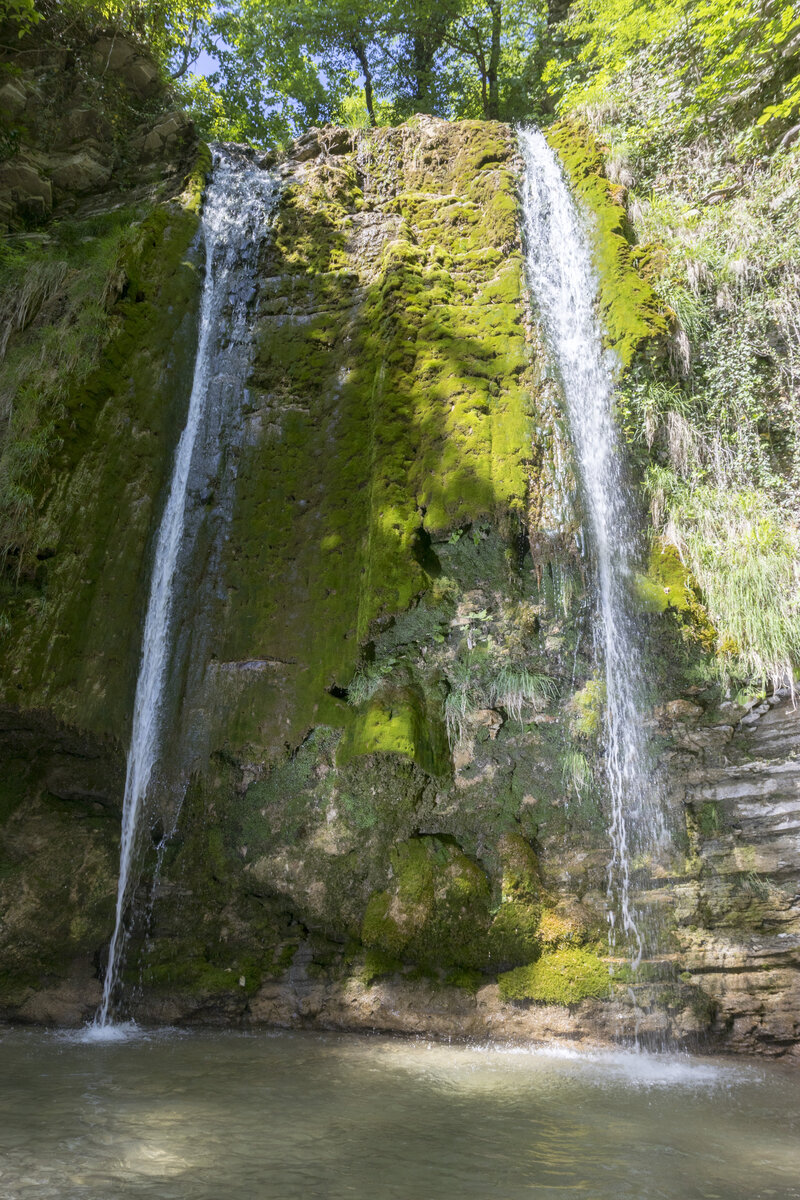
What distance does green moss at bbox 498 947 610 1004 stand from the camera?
16.3ft

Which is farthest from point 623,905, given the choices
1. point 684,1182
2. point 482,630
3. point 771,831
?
point 684,1182

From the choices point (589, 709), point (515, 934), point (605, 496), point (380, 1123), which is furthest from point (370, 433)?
point (380, 1123)

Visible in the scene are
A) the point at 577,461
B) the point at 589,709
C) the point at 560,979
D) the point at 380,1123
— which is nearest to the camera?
the point at 380,1123

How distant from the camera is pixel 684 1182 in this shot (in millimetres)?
2580

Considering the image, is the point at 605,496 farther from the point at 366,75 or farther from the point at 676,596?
the point at 366,75

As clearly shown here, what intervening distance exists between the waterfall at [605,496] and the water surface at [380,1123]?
1386 mm

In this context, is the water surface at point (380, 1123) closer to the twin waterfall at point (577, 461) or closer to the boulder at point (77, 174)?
the twin waterfall at point (577, 461)

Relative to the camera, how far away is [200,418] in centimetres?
676

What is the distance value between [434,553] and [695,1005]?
364 centimetres

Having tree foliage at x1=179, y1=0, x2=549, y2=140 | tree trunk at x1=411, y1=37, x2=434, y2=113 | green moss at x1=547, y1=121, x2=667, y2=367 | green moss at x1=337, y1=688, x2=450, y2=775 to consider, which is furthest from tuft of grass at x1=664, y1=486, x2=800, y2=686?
tree trunk at x1=411, y1=37, x2=434, y2=113

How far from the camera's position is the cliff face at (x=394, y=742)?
5094 mm

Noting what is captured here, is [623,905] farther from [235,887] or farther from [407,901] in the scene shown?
[235,887]

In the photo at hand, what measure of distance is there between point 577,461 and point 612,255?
7.54 ft

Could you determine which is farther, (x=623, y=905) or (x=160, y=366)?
(x=160, y=366)
